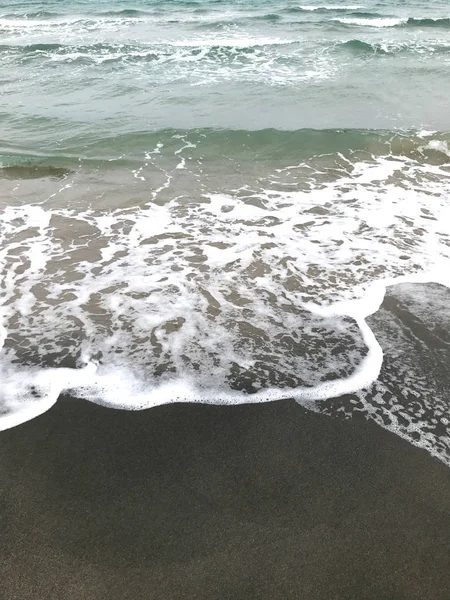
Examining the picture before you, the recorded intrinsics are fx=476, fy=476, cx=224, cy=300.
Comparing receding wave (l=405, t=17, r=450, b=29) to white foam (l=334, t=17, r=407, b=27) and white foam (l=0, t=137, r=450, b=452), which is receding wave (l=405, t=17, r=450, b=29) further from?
white foam (l=0, t=137, r=450, b=452)

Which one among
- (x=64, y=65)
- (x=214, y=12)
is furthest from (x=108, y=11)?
(x=64, y=65)

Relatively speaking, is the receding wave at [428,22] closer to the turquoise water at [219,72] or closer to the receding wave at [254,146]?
the turquoise water at [219,72]

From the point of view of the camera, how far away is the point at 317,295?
5.37 metres

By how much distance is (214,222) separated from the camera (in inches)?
281

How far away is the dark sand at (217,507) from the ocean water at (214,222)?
0.29 meters

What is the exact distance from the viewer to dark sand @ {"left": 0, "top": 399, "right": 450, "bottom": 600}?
2.80m

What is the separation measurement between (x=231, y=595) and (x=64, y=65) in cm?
1744

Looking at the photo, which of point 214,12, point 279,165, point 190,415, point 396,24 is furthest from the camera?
point 214,12

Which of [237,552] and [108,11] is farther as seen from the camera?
[108,11]

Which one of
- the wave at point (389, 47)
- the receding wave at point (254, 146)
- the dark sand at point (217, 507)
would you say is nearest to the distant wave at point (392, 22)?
the wave at point (389, 47)

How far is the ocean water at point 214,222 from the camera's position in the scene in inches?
170

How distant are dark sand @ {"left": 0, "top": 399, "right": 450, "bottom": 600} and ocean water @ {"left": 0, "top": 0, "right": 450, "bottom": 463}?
11.4 inches

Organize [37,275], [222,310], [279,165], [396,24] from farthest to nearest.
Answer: [396,24], [279,165], [37,275], [222,310]

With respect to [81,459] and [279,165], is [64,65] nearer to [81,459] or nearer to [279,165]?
[279,165]
